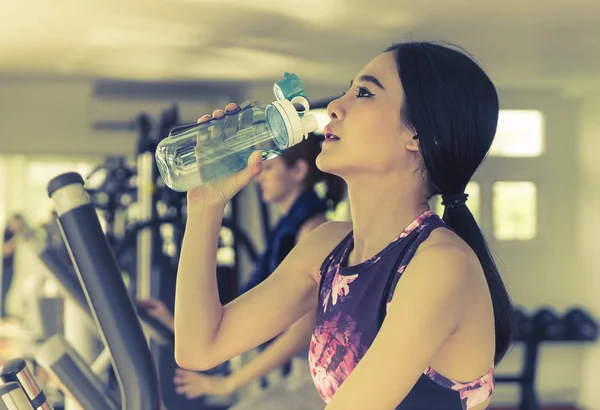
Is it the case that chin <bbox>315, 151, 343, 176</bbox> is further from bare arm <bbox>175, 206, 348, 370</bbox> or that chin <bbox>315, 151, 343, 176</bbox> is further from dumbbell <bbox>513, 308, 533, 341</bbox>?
dumbbell <bbox>513, 308, 533, 341</bbox>

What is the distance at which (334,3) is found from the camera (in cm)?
342

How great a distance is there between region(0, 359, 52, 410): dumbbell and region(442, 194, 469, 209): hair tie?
0.53 metres

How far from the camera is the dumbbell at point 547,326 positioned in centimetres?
508

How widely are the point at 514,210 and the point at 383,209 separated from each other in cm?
495

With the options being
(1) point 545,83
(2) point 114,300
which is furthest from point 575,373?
(2) point 114,300

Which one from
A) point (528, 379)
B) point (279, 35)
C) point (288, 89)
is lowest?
point (528, 379)

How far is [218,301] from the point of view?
1.01 m

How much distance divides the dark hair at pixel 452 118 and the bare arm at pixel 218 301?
19 cm

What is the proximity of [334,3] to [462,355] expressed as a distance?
278 cm

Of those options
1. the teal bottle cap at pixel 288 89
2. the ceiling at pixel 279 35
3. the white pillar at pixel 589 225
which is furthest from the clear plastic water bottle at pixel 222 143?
the white pillar at pixel 589 225

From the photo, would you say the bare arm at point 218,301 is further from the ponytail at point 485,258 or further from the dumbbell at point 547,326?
the dumbbell at point 547,326

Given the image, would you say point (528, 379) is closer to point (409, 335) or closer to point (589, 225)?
point (589, 225)

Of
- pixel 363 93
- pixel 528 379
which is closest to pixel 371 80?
pixel 363 93

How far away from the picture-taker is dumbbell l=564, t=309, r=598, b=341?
518cm
